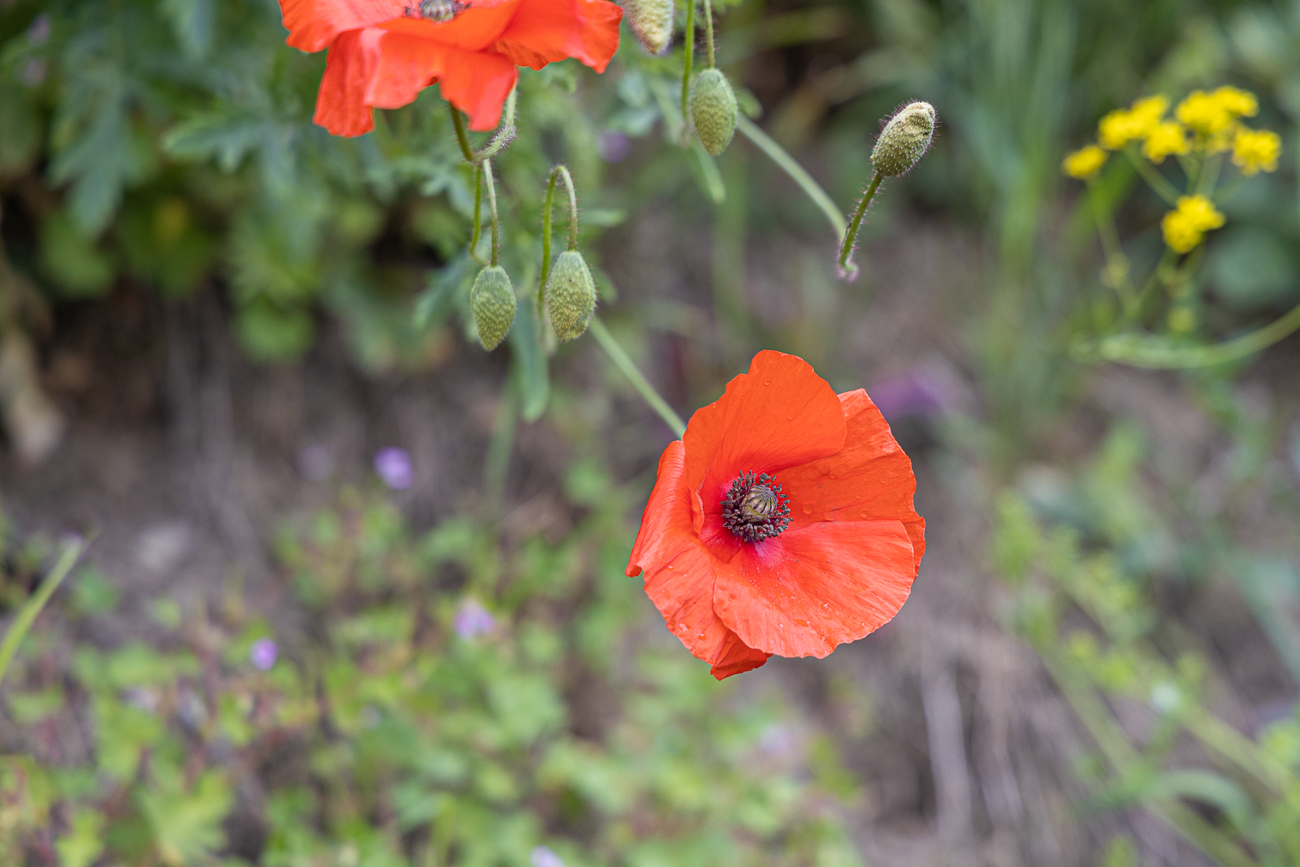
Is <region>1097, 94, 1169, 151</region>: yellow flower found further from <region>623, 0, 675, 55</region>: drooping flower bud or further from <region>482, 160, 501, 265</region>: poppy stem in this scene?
<region>482, 160, 501, 265</region>: poppy stem

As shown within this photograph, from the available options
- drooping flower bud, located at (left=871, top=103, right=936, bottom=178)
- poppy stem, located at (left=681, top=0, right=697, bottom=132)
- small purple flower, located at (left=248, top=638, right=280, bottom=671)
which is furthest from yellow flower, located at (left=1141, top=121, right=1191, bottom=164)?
small purple flower, located at (left=248, top=638, right=280, bottom=671)

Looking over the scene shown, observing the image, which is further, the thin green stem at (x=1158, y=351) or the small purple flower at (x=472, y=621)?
the small purple flower at (x=472, y=621)

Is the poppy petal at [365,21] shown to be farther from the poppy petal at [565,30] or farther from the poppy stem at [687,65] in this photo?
the poppy stem at [687,65]

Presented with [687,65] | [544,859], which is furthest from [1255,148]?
[544,859]

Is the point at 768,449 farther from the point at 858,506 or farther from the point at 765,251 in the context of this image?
the point at 765,251

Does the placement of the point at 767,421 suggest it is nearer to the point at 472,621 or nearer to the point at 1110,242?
the point at 472,621

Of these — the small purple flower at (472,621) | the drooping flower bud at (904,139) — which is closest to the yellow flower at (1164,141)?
the drooping flower bud at (904,139)

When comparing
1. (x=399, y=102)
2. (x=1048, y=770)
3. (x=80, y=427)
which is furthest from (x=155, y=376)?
(x=1048, y=770)
